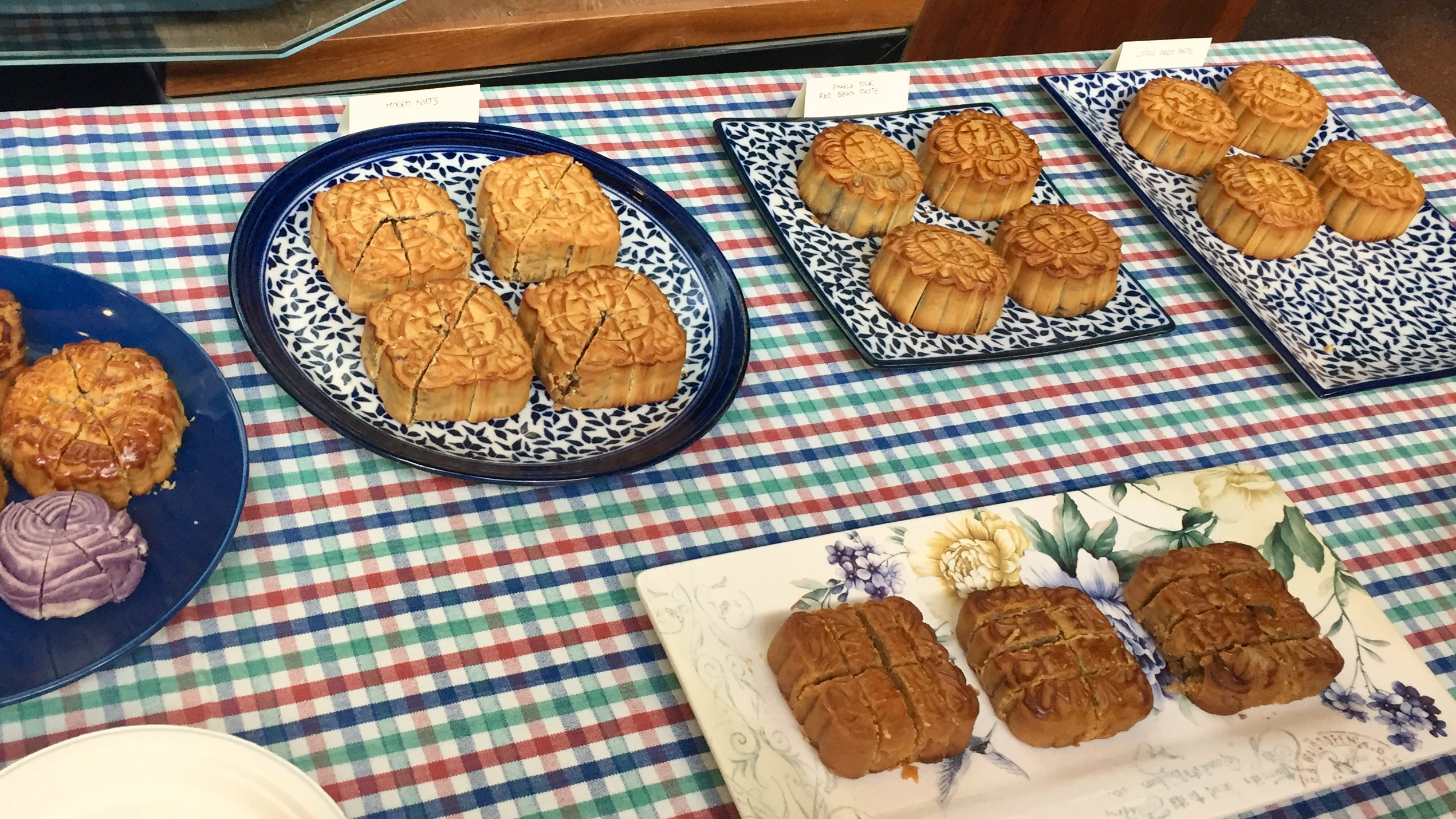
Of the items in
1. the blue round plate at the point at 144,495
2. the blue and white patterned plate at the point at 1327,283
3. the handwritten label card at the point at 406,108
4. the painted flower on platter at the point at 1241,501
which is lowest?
the painted flower on platter at the point at 1241,501

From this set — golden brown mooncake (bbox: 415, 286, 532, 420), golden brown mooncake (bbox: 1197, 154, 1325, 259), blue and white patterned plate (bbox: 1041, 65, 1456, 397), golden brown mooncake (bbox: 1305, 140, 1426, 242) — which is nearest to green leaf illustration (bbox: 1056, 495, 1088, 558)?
blue and white patterned plate (bbox: 1041, 65, 1456, 397)

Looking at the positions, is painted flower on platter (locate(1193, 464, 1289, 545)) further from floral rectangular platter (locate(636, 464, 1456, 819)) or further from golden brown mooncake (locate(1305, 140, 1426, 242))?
golden brown mooncake (locate(1305, 140, 1426, 242))

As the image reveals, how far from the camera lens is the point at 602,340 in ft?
4.93

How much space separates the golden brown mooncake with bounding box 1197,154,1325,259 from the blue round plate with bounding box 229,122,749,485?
1.02 meters

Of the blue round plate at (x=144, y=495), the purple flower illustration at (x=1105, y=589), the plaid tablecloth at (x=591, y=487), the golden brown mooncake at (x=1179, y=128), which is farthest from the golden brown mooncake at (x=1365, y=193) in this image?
the blue round plate at (x=144, y=495)

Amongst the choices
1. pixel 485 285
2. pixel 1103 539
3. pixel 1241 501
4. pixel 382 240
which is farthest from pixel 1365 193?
pixel 382 240

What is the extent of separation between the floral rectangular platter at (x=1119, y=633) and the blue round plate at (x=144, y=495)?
479mm

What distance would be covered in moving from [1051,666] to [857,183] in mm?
909

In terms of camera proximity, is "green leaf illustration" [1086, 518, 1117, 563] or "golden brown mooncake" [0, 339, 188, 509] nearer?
"golden brown mooncake" [0, 339, 188, 509]

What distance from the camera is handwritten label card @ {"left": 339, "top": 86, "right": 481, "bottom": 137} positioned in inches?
70.1

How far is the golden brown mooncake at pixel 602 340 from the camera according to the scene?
4.93ft

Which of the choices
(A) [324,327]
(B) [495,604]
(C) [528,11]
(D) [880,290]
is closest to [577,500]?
(B) [495,604]

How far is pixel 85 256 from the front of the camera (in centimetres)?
153

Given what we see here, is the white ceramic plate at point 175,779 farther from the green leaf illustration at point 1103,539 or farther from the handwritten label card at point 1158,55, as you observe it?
the handwritten label card at point 1158,55
